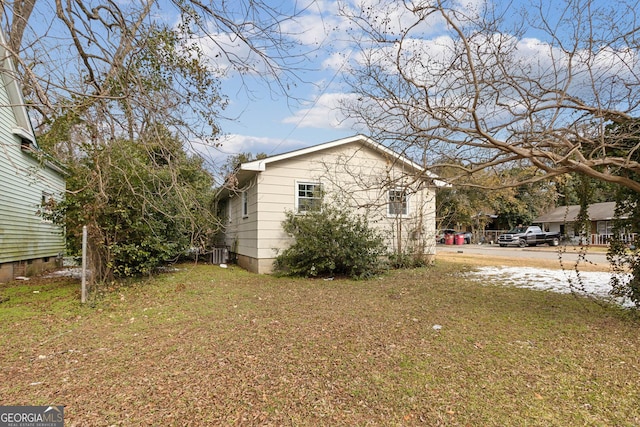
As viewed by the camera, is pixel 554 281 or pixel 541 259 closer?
pixel 554 281

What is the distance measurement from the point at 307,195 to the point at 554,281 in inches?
264

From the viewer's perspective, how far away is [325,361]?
11.6 feet

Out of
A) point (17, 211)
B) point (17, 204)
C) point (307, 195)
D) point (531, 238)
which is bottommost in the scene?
point (531, 238)

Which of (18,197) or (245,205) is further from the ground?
(18,197)

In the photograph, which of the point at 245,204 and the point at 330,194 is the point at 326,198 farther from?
the point at 245,204

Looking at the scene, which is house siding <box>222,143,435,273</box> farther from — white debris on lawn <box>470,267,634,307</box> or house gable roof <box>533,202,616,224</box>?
house gable roof <box>533,202,616,224</box>

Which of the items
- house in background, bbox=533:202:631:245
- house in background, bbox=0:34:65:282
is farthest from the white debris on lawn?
house in background, bbox=533:202:631:245

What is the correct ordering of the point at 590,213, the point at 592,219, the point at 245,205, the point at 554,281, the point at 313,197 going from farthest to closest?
1. the point at 590,213
2. the point at 592,219
3. the point at 245,205
4. the point at 313,197
5. the point at 554,281

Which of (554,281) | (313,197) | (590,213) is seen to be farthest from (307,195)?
(590,213)

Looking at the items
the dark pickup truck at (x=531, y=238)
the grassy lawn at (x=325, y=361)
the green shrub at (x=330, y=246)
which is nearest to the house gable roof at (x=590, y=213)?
the dark pickup truck at (x=531, y=238)

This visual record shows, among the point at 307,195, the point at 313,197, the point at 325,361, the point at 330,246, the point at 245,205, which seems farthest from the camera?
the point at 245,205

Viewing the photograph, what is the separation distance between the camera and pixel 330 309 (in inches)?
225

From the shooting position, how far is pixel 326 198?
34.1ft

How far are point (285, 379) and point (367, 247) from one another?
20.5 feet
